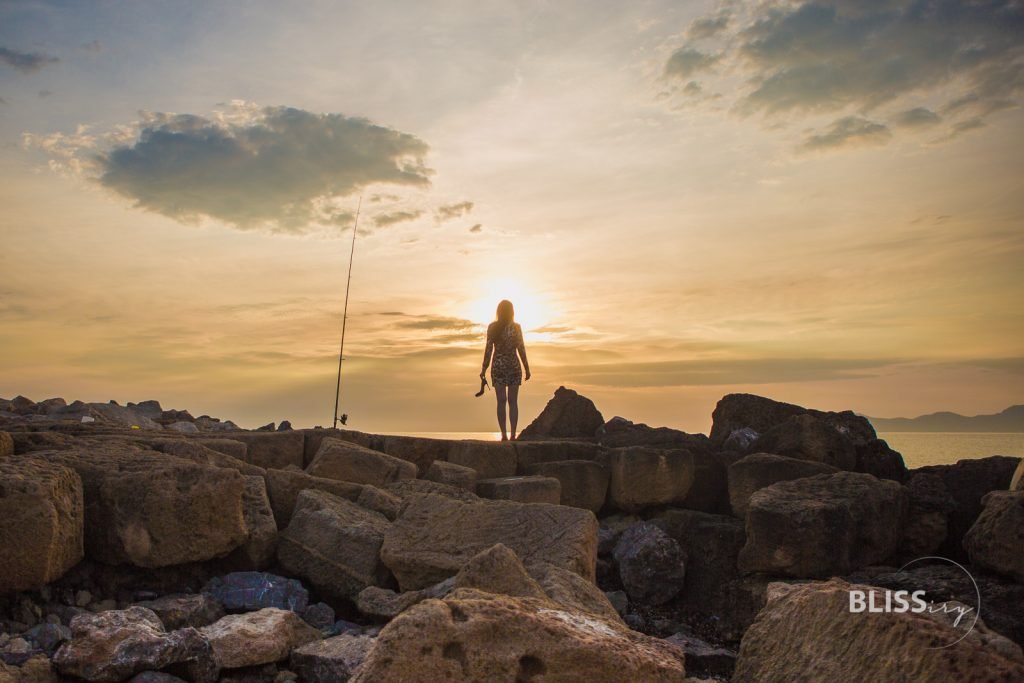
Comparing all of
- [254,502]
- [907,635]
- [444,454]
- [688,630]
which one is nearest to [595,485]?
[444,454]

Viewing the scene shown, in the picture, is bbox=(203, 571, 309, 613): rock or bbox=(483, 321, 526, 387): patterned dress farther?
bbox=(483, 321, 526, 387): patterned dress

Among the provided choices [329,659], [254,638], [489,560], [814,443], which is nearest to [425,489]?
[254,638]

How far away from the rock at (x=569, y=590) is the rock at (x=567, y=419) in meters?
7.94

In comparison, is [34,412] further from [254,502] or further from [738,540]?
[738,540]

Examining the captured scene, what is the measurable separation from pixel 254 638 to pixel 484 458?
521 centimetres

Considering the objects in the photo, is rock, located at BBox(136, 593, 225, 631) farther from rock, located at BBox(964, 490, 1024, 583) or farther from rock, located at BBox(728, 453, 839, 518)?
rock, located at BBox(728, 453, 839, 518)

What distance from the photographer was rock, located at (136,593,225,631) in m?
4.80

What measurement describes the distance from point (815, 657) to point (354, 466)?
5.05 meters

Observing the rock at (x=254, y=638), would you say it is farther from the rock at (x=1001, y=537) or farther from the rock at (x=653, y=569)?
the rock at (x=1001, y=537)

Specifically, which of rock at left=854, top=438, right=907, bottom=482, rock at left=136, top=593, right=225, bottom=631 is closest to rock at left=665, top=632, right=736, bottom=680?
rock at left=136, top=593, right=225, bottom=631

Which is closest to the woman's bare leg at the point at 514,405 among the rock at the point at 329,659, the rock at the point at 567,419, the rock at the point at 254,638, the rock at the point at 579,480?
the rock at the point at 567,419

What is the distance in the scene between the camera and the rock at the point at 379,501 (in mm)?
6656

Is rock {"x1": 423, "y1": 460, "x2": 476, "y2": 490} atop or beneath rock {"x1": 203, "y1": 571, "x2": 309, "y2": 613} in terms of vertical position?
atop

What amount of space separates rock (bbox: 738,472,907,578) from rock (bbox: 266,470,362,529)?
11.5 feet
